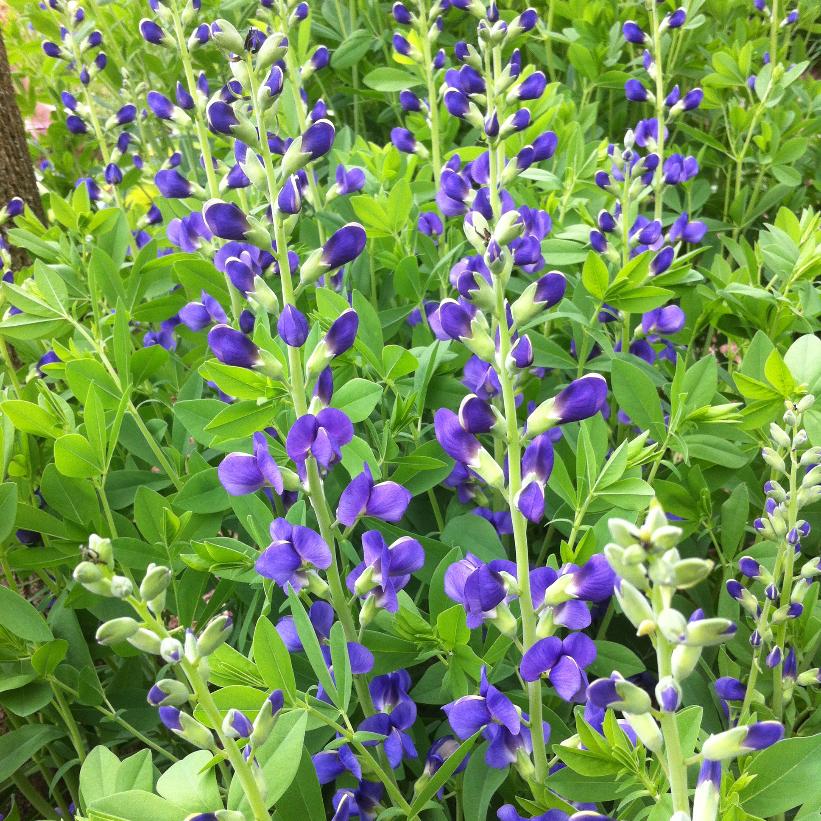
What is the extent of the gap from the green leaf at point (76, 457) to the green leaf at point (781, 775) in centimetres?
117

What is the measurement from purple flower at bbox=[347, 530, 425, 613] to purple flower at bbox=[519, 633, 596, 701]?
23 cm

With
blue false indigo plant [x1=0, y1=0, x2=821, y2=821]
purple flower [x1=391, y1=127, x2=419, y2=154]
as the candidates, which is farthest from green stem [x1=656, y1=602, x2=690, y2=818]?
purple flower [x1=391, y1=127, x2=419, y2=154]

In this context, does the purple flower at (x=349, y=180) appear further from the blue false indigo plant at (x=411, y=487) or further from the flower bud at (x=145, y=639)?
the flower bud at (x=145, y=639)

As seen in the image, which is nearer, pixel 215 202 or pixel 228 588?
pixel 215 202

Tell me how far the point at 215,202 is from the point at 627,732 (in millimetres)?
886

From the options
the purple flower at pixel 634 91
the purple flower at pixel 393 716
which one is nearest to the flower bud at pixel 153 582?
the purple flower at pixel 393 716

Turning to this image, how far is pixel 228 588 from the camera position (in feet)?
5.17

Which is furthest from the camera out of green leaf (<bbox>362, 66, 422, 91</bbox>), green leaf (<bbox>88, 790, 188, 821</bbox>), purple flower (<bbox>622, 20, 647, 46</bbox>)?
green leaf (<bbox>362, 66, 422, 91</bbox>)

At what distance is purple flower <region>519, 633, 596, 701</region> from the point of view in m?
1.08

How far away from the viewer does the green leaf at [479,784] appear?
1.24 meters

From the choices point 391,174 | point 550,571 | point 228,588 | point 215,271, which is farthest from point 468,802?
point 391,174

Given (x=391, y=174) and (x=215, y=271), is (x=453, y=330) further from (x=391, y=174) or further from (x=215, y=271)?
(x=391, y=174)

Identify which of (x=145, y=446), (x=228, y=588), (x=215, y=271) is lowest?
(x=228, y=588)

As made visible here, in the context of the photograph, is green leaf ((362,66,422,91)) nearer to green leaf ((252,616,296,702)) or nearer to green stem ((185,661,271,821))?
green leaf ((252,616,296,702))
